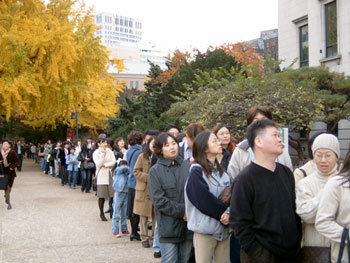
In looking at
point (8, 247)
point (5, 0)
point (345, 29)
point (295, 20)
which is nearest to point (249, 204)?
point (8, 247)

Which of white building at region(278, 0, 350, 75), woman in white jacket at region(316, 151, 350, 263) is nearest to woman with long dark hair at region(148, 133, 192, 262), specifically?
woman in white jacket at region(316, 151, 350, 263)

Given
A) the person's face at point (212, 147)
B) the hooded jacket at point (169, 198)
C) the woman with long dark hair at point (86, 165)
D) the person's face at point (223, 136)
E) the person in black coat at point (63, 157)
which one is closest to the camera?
the person's face at point (212, 147)

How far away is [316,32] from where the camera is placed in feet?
63.6

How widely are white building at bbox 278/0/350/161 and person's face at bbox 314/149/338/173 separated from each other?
37.9 feet

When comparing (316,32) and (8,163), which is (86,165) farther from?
(316,32)

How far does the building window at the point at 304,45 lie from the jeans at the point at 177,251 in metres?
18.0

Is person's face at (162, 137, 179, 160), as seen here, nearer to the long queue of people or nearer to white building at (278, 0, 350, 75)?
the long queue of people

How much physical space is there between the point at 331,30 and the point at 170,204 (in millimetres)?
16448

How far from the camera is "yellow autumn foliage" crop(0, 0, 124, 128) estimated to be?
1991 cm

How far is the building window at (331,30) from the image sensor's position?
60.9ft

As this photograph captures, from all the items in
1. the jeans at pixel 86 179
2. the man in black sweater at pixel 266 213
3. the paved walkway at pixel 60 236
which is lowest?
the paved walkway at pixel 60 236

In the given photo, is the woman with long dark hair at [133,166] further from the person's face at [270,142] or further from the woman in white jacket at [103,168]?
the person's face at [270,142]

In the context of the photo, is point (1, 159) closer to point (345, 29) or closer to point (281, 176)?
point (281, 176)

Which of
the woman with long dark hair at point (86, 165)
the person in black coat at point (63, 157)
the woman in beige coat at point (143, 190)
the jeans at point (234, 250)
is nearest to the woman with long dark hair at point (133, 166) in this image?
the woman in beige coat at point (143, 190)
